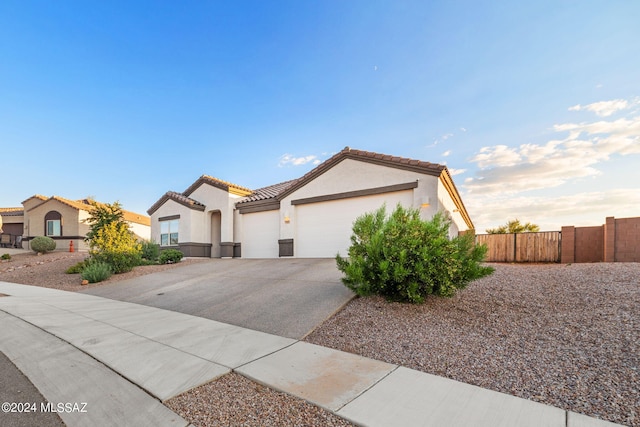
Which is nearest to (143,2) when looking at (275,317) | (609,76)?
(275,317)

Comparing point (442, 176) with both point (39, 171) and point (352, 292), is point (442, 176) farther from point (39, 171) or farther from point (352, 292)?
point (39, 171)

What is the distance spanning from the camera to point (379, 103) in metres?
12.8

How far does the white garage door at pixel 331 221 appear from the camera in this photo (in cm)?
1348

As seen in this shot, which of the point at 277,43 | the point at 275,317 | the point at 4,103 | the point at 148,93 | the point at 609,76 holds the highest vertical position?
the point at 277,43

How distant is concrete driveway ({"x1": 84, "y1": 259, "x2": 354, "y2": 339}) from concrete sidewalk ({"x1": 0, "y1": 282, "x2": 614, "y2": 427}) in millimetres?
629

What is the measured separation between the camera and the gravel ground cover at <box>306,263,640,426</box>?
315 cm

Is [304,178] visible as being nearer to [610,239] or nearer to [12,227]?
[610,239]

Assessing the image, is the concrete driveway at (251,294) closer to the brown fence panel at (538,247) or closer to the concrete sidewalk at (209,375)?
the concrete sidewalk at (209,375)

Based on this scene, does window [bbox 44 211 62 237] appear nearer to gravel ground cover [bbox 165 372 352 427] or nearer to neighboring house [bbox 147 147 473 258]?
neighboring house [bbox 147 147 473 258]

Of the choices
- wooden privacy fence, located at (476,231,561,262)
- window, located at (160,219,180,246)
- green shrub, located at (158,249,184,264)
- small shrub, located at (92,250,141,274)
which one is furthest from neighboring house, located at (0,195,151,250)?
wooden privacy fence, located at (476,231,561,262)

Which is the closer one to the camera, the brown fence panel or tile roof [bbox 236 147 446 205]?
the brown fence panel

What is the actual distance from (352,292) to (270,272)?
4847 mm

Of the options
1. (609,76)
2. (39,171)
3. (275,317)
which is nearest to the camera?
(275,317)

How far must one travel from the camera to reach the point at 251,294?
26.2 feet
